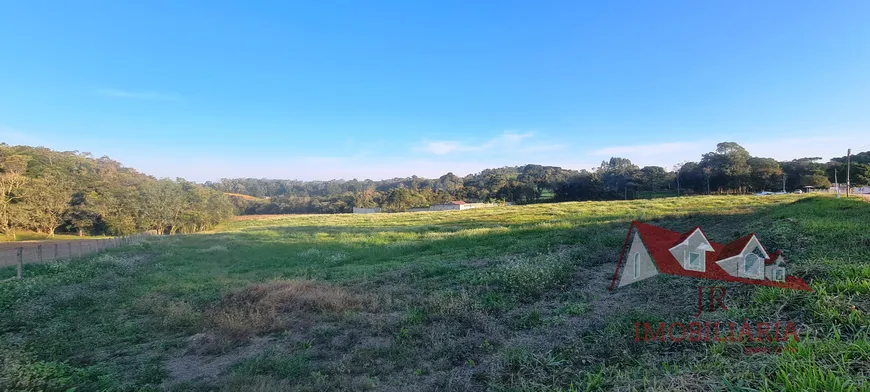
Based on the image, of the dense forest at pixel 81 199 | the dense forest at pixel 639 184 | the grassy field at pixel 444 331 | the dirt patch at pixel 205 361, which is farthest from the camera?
the dense forest at pixel 639 184

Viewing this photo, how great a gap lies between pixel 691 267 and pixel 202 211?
196 feet

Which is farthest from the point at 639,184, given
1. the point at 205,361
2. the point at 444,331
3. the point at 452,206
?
the point at 205,361

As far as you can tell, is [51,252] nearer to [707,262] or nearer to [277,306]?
[277,306]

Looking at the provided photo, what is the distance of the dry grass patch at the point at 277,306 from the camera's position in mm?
6992

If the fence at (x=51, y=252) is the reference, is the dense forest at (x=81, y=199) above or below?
above

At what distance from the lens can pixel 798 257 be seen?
675 cm

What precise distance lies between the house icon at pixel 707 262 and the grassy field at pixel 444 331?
0.32 m

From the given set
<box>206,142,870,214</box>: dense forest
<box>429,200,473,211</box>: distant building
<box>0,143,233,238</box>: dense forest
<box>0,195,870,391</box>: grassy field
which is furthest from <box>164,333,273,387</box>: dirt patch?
<box>429,200,473,211</box>: distant building

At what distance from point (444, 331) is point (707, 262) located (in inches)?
259

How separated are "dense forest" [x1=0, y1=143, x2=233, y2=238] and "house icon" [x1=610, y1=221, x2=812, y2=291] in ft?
173

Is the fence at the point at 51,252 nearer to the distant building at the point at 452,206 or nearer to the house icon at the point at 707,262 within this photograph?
the house icon at the point at 707,262

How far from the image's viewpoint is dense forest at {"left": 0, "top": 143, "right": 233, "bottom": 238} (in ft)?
128

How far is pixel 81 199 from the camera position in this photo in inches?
1737

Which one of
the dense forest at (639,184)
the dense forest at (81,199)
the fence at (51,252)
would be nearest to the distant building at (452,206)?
the dense forest at (639,184)
